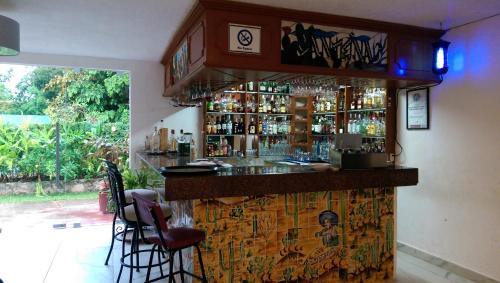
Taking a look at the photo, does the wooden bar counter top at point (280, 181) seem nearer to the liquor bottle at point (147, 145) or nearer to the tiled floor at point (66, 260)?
the tiled floor at point (66, 260)

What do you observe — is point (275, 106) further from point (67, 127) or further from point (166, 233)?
point (166, 233)

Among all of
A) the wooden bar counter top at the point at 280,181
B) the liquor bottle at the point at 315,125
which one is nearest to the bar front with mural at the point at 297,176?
the wooden bar counter top at the point at 280,181

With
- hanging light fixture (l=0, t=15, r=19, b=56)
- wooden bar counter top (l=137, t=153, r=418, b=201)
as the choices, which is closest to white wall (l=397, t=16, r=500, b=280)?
wooden bar counter top (l=137, t=153, r=418, b=201)

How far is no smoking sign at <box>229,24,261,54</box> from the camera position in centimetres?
291

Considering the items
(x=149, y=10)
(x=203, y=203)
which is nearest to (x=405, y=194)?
(x=203, y=203)

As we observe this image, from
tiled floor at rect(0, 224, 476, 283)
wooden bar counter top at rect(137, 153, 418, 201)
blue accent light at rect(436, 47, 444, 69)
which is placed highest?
blue accent light at rect(436, 47, 444, 69)

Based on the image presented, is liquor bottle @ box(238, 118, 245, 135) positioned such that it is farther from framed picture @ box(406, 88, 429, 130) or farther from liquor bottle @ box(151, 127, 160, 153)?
framed picture @ box(406, 88, 429, 130)

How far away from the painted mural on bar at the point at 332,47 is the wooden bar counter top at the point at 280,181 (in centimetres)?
95

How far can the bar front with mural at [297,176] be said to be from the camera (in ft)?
8.80

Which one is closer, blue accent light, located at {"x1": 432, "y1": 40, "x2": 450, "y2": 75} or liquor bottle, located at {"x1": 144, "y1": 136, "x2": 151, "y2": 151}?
blue accent light, located at {"x1": 432, "y1": 40, "x2": 450, "y2": 75}

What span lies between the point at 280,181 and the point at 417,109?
6.99 feet

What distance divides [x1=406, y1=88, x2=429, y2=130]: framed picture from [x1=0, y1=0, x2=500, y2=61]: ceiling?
756mm

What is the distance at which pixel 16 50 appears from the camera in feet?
10.1

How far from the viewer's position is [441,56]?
3588 mm
